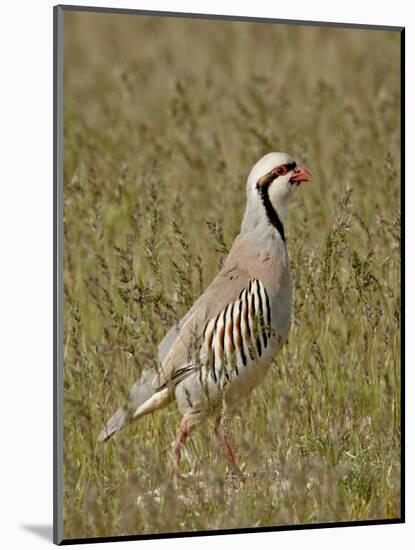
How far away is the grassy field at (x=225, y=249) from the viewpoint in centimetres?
935

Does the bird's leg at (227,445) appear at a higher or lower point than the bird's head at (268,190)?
lower

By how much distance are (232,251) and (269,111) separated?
4.42ft

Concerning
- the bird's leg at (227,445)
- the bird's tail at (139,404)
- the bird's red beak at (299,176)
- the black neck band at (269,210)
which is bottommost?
the bird's leg at (227,445)

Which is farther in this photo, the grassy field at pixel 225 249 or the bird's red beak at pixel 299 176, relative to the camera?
the bird's red beak at pixel 299 176

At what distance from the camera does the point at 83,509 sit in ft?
30.1

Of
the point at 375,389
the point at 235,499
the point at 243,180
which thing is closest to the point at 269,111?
the point at 243,180

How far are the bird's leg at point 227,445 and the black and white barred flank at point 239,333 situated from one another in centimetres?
27

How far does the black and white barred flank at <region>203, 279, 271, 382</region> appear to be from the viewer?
31.0 ft

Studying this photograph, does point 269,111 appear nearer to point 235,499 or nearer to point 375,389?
point 375,389

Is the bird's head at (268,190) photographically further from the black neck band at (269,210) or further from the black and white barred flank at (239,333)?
the black and white barred flank at (239,333)

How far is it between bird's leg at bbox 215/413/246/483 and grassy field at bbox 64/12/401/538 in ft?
0.20

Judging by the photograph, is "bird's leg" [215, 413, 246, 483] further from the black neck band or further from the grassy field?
the black neck band

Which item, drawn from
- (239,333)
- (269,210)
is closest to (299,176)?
(269,210)

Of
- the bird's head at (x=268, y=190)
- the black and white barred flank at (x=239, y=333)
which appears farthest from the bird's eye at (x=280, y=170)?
the black and white barred flank at (x=239, y=333)
